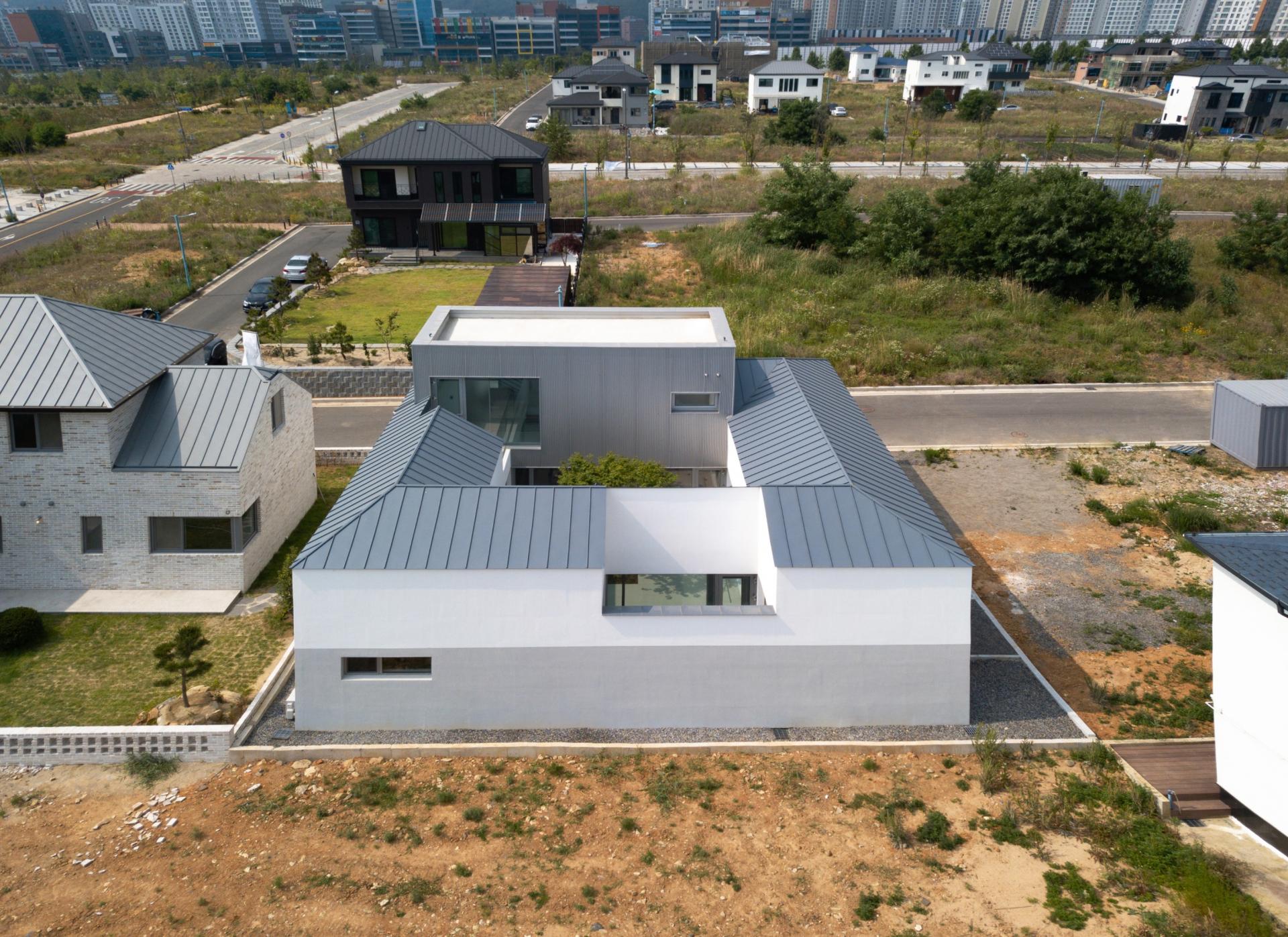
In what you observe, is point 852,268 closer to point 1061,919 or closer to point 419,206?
point 419,206

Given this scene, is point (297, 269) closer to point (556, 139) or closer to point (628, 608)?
point (628, 608)

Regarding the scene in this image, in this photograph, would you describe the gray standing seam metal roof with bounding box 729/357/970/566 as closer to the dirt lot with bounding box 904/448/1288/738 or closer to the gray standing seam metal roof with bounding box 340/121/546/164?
the dirt lot with bounding box 904/448/1288/738

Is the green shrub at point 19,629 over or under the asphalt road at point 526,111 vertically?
over

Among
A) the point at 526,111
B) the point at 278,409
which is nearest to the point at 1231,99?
the point at 526,111

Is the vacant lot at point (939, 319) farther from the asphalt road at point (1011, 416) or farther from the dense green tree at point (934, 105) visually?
the dense green tree at point (934, 105)

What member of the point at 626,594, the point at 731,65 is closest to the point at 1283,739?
the point at 626,594

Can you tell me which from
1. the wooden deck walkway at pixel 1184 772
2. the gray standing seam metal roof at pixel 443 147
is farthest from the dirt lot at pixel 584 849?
the gray standing seam metal roof at pixel 443 147
